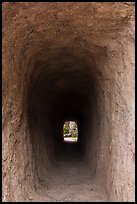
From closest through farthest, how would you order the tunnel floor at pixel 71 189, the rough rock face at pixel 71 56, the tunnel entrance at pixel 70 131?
1. the rough rock face at pixel 71 56
2. the tunnel floor at pixel 71 189
3. the tunnel entrance at pixel 70 131

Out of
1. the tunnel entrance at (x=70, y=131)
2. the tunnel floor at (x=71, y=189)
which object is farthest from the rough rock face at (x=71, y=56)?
the tunnel entrance at (x=70, y=131)

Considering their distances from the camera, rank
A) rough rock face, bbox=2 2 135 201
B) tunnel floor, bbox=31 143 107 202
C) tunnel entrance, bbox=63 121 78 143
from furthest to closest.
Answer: tunnel entrance, bbox=63 121 78 143 → tunnel floor, bbox=31 143 107 202 → rough rock face, bbox=2 2 135 201

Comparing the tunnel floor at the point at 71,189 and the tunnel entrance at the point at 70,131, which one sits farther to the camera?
the tunnel entrance at the point at 70,131

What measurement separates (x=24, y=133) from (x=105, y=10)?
275 centimetres

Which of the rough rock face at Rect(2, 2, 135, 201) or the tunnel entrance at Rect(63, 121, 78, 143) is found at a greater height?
the rough rock face at Rect(2, 2, 135, 201)

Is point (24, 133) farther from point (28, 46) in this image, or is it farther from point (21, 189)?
point (28, 46)

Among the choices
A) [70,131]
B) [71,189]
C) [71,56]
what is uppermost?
[71,56]

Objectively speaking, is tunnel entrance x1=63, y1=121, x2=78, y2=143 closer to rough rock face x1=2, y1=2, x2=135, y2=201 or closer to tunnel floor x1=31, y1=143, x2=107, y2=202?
tunnel floor x1=31, y1=143, x2=107, y2=202

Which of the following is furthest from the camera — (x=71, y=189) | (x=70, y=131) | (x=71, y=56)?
(x=70, y=131)

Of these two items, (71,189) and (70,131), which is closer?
(71,189)

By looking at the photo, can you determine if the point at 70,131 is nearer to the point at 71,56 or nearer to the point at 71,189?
the point at 71,189

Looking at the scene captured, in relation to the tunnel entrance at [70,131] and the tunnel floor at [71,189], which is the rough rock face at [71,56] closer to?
the tunnel floor at [71,189]

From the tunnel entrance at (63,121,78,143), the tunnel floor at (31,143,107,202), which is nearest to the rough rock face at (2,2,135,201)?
the tunnel floor at (31,143,107,202)

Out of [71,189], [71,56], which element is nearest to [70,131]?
[71,189]
